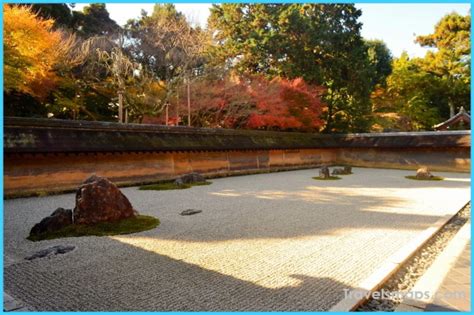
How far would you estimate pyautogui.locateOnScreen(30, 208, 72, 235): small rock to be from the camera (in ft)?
18.0

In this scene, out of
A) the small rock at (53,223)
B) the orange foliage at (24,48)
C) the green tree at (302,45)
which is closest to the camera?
the small rock at (53,223)

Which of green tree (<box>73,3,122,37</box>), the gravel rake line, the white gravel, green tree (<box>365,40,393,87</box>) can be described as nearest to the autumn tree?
green tree (<box>73,3,122,37</box>)

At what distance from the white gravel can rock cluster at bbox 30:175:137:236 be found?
650mm

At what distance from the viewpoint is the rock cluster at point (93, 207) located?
583 centimetres

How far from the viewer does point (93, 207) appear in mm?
5938

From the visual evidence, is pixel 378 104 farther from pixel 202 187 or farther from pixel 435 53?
pixel 202 187

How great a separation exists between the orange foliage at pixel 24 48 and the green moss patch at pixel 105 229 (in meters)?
12.5

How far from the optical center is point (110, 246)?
4.88 meters

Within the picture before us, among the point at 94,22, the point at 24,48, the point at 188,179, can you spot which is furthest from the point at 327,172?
the point at 94,22

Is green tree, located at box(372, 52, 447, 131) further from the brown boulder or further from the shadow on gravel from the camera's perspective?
the shadow on gravel

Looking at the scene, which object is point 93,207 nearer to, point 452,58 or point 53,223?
point 53,223

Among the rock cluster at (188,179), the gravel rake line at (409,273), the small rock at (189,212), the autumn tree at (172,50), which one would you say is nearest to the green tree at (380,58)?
the autumn tree at (172,50)

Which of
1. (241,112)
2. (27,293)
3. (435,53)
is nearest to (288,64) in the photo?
(241,112)

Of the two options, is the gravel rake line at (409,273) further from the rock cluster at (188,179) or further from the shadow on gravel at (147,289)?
the rock cluster at (188,179)
